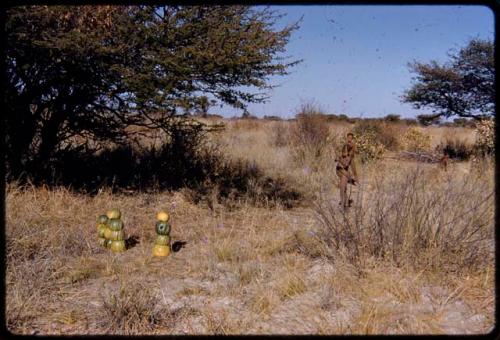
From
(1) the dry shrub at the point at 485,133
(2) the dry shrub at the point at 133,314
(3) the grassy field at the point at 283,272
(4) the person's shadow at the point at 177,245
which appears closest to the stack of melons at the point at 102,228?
(3) the grassy field at the point at 283,272

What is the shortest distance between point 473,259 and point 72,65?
5681mm

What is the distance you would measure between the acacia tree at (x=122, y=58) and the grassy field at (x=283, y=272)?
1.88 meters

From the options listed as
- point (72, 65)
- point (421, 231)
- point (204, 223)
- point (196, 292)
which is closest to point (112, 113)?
point (72, 65)

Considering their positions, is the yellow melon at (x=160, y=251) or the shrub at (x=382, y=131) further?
the shrub at (x=382, y=131)

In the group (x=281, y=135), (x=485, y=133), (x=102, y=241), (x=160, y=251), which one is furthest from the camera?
(x=281, y=135)

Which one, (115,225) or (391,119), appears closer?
(115,225)

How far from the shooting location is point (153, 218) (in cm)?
702

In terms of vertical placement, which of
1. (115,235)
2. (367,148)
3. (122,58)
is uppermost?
(122,58)

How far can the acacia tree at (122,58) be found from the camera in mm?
5957

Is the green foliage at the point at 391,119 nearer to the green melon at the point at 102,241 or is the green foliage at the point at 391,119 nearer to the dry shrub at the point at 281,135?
the dry shrub at the point at 281,135

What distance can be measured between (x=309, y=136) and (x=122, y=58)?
9.15 m

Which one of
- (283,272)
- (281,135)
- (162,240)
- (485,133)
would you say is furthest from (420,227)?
(281,135)

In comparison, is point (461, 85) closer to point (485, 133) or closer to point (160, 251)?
point (485, 133)

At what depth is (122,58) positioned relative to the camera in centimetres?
657
